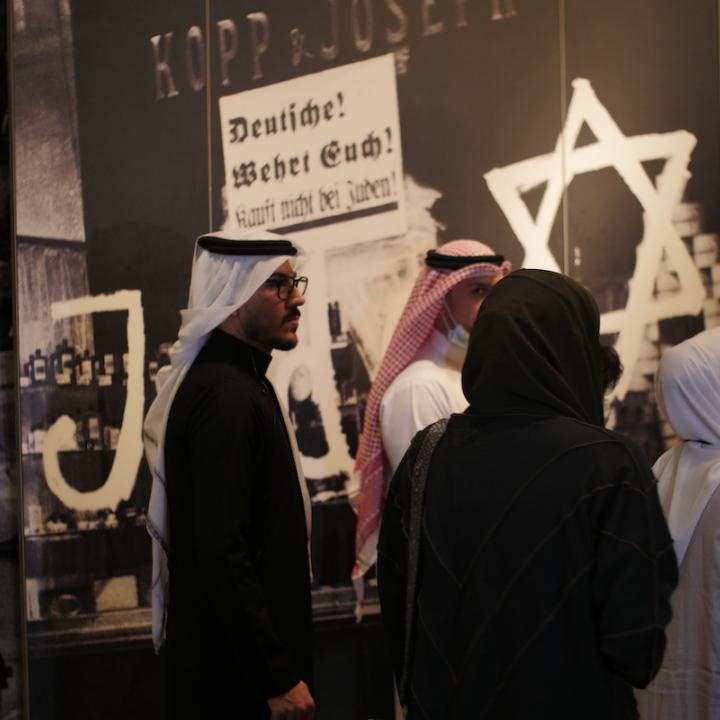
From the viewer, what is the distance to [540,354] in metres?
1.79

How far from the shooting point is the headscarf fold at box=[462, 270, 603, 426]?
5.84ft

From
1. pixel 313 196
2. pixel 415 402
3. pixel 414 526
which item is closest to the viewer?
pixel 414 526

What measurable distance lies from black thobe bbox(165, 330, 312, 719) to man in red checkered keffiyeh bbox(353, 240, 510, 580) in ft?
2.55

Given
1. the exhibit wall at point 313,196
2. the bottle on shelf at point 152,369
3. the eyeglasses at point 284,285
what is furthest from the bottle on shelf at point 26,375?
the eyeglasses at point 284,285

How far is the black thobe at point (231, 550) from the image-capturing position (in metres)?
2.17

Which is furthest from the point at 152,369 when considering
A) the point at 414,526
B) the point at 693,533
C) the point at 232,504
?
the point at 693,533

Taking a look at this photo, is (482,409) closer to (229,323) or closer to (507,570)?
(507,570)

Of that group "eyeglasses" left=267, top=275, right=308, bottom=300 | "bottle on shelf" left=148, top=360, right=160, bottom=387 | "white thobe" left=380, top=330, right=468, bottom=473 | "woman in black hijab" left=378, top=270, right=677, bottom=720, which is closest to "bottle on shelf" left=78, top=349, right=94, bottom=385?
"bottle on shelf" left=148, top=360, right=160, bottom=387

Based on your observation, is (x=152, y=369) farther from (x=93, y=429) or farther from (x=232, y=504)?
(x=232, y=504)

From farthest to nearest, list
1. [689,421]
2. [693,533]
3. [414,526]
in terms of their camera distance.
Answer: [689,421]
[693,533]
[414,526]

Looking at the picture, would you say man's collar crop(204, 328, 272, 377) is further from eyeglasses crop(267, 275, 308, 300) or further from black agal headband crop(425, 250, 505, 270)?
black agal headband crop(425, 250, 505, 270)

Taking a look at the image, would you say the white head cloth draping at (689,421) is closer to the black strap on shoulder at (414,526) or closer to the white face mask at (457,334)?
the white face mask at (457,334)

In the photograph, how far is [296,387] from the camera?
12.2 ft

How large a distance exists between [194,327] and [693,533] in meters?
1.38
